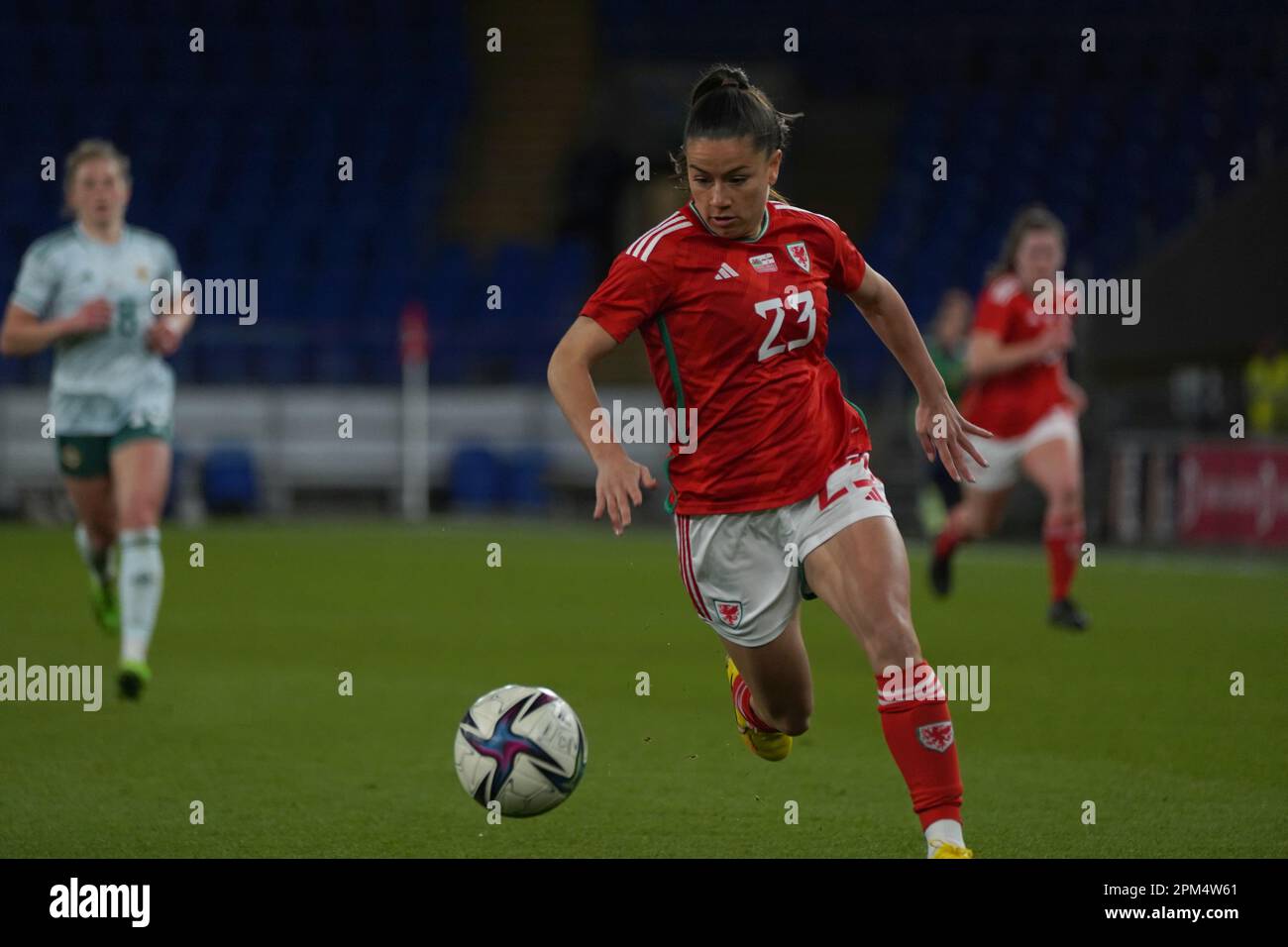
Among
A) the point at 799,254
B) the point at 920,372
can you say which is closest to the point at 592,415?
the point at 799,254

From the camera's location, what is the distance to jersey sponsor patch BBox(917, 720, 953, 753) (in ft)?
17.4

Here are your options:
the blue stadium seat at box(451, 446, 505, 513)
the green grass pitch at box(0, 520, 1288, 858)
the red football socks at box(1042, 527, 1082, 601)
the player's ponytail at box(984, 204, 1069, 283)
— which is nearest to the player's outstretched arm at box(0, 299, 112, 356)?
the green grass pitch at box(0, 520, 1288, 858)

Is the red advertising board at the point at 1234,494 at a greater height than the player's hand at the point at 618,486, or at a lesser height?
greater

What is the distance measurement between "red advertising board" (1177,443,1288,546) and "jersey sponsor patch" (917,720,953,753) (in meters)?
14.1

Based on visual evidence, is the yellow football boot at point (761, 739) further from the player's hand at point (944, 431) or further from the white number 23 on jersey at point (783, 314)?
the white number 23 on jersey at point (783, 314)

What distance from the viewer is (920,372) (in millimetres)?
6074

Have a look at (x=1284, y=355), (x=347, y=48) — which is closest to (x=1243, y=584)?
(x=1284, y=355)

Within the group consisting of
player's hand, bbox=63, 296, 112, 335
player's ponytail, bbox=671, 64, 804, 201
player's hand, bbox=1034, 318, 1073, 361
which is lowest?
player's ponytail, bbox=671, 64, 804, 201

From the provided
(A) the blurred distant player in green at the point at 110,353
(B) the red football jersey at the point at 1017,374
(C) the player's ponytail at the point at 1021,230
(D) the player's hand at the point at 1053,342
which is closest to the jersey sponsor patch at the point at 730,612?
(A) the blurred distant player in green at the point at 110,353

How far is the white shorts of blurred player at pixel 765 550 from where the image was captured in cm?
571

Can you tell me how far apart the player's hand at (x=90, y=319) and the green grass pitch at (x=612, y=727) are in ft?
6.04

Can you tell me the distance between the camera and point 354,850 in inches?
230

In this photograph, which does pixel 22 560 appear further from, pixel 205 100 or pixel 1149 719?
pixel 205 100

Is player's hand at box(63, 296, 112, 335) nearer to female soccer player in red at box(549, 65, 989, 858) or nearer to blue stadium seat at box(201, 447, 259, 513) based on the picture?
female soccer player in red at box(549, 65, 989, 858)
